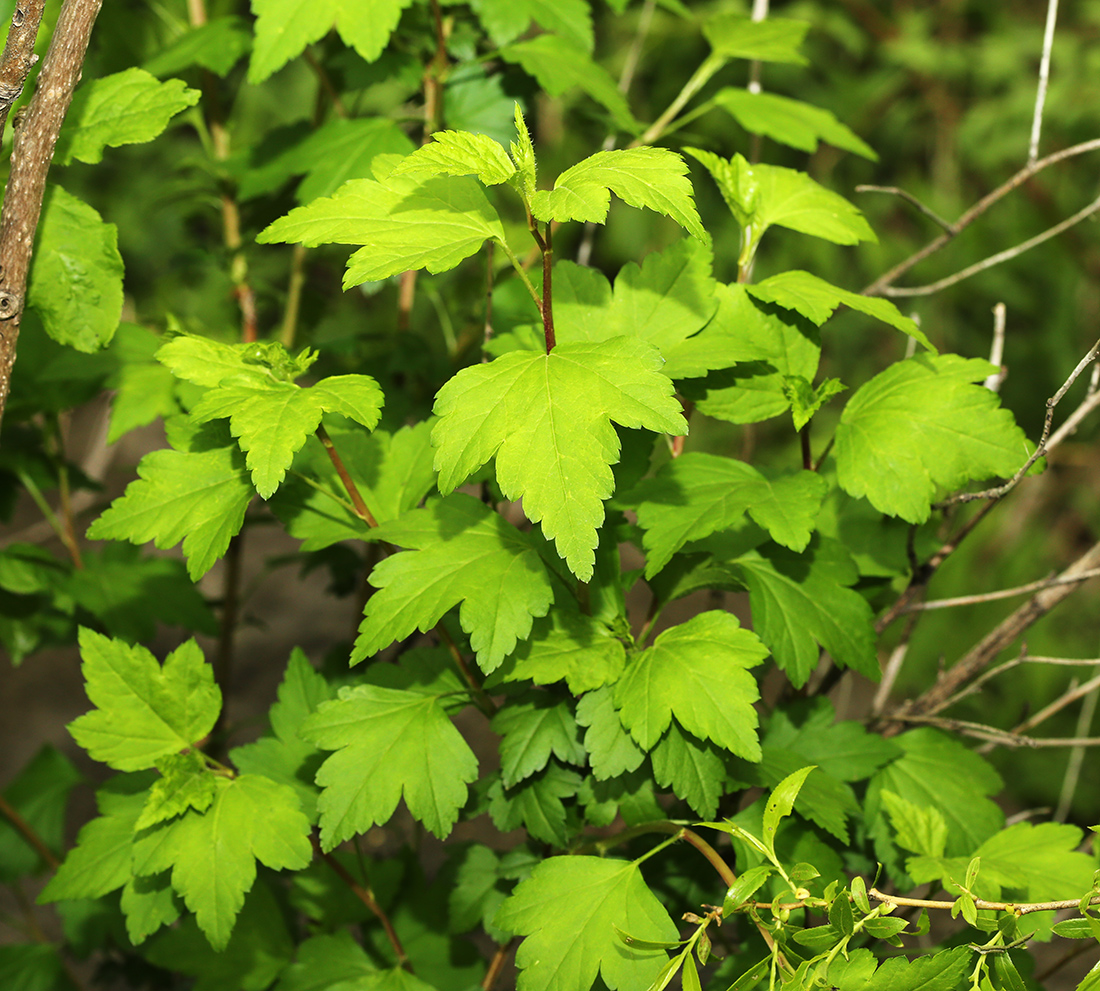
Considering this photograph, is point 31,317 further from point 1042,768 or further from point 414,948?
point 1042,768

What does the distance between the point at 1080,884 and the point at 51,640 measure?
1544 mm

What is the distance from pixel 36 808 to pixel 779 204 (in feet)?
4.78

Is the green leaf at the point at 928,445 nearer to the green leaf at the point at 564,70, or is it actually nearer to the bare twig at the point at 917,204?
the bare twig at the point at 917,204

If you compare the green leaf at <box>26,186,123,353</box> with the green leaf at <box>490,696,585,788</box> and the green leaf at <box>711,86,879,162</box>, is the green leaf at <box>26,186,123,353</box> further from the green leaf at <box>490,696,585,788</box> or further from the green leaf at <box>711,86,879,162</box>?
the green leaf at <box>711,86,879,162</box>

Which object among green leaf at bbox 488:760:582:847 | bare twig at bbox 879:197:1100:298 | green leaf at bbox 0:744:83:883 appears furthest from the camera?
green leaf at bbox 0:744:83:883

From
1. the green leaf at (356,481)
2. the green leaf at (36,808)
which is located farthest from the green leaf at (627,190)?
the green leaf at (36,808)

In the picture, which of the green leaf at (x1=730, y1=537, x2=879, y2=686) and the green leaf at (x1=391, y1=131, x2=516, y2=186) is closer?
the green leaf at (x1=391, y1=131, x2=516, y2=186)

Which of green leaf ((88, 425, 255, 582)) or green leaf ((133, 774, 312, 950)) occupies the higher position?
green leaf ((88, 425, 255, 582))

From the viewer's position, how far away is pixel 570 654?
36.4 inches

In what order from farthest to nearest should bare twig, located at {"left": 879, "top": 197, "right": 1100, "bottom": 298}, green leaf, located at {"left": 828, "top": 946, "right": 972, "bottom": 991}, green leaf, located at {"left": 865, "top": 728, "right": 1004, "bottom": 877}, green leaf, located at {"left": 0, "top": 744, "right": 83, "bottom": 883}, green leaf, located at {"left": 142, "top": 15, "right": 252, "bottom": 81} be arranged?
→ 1. green leaf, located at {"left": 0, "top": 744, "right": 83, "bottom": 883}
2. green leaf, located at {"left": 142, "top": 15, "right": 252, "bottom": 81}
3. bare twig, located at {"left": 879, "top": 197, "right": 1100, "bottom": 298}
4. green leaf, located at {"left": 865, "top": 728, "right": 1004, "bottom": 877}
5. green leaf, located at {"left": 828, "top": 946, "right": 972, "bottom": 991}

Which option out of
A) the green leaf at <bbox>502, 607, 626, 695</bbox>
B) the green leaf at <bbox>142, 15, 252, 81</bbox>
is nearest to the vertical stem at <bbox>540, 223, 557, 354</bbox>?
the green leaf at <bbox>502, 607, 626, 695</bbox>

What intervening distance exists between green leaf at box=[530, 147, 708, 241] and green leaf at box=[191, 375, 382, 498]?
8.9 inches

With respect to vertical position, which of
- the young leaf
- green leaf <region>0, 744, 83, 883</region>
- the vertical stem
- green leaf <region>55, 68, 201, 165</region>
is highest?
green leaf <region>55, 68, 201, 165</region>

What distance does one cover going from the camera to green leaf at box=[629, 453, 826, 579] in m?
0.91
